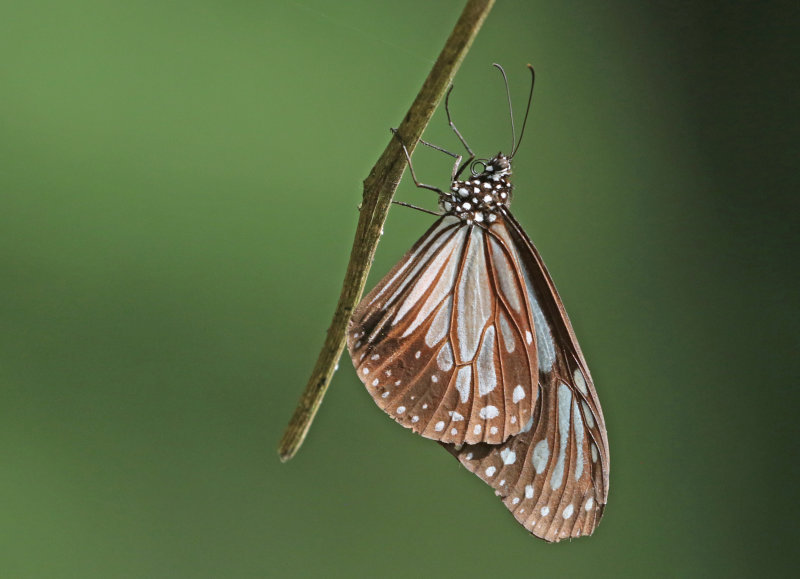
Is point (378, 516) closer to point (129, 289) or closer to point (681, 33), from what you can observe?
point (129, 289)

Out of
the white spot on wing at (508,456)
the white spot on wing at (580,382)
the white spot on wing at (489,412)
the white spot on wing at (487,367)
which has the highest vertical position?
the white spot on wing at (580,382)

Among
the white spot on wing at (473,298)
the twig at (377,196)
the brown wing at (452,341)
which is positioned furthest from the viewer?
the white spot on wing at (473,298)

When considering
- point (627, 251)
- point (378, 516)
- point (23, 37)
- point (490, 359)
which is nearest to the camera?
point (490, 359)

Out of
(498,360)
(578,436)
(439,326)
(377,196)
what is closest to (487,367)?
(498,360)

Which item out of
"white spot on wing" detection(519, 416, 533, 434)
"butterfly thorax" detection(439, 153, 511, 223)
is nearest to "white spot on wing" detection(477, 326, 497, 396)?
"white spot on wing" detection(519, 416, 533, 434)

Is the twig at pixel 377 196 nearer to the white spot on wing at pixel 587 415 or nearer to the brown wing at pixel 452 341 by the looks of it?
the brown wing at pixel 452 341

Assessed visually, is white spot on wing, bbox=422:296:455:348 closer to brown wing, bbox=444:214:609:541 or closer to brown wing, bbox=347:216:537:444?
brown wing, bbox=347:216:537:444

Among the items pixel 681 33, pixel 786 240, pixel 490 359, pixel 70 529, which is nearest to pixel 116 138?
pixel 70 529

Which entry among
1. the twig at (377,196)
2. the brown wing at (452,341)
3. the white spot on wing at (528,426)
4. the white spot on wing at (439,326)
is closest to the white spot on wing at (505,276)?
the brown wing at (452,341)
